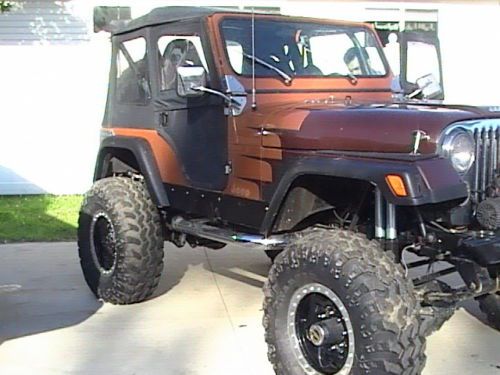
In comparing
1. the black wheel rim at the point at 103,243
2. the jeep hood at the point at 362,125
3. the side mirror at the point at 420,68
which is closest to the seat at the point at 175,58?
the jeep hood at the point at 362,125

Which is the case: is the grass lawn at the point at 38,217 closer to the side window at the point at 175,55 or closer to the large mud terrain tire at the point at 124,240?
the large mud terrain tire at the point at 124,240

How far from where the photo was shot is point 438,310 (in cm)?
423

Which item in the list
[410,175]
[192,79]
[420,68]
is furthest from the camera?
[420,68]

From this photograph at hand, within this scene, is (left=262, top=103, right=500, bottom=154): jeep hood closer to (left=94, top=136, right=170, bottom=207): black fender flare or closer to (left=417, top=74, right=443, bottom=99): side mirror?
(left=417, top=74, right=443, bottom=99): side mirror

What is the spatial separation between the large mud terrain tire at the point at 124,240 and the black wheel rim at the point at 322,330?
78.0 inches

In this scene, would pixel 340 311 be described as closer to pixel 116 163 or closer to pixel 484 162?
pixel 484 162

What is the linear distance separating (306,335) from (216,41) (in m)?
2.07

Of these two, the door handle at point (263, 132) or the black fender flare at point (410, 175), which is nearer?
the black fender flare at point (410, 175)

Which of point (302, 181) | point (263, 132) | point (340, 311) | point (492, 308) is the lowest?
point (492, 308)

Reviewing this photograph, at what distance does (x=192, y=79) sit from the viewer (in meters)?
5.25

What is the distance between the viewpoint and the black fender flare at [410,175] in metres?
3.83

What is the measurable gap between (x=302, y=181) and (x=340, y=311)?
0.81 meters

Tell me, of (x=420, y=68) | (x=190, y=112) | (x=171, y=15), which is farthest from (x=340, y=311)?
(x=420, y=68)

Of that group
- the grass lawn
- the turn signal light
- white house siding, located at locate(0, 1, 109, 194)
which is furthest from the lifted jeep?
white house siding, located at locate(0, 1, 109, 194)
